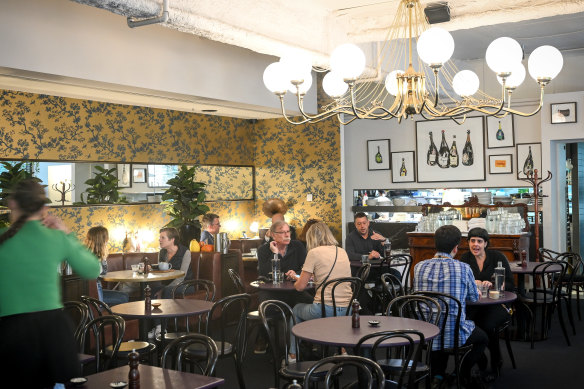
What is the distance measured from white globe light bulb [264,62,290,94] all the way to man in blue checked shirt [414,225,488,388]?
1835 mm

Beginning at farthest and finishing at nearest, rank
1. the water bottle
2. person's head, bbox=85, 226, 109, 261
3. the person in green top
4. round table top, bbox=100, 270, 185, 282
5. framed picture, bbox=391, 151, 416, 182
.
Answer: framed picture, bbox=391, 151, 416, 182 < person's head, bbox=85, 226, 109, 261 < round table top, bbox=100, 270, 185, 282 < the water bottle < the person in green top

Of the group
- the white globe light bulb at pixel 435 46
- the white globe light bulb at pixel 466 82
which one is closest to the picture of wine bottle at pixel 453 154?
the white globe light bulb at pixel 466 82

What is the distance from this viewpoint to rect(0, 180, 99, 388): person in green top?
300 centimetres

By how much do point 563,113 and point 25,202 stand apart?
8.64 m

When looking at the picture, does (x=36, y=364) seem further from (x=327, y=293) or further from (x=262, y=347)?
(x=262, y=347)

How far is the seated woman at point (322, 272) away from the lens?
563 centimetres

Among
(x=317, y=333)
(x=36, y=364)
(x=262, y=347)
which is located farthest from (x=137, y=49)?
(x=36, y=364)

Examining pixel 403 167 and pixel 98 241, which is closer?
pixel 98 241

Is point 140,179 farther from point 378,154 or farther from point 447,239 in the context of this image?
point 447,239

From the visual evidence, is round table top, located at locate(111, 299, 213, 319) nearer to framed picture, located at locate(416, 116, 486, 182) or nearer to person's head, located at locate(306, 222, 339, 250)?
person's head, located at locate(306, 222, 339, 250)

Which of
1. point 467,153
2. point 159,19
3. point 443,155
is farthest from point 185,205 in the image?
point 159,19

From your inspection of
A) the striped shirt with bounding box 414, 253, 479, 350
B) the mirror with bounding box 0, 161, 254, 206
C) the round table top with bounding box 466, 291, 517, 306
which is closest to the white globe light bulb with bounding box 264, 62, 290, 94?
the striped shirt with bounding box 414, 253, 479, 350

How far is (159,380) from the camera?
10.6ft

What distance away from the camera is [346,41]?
7.44m
